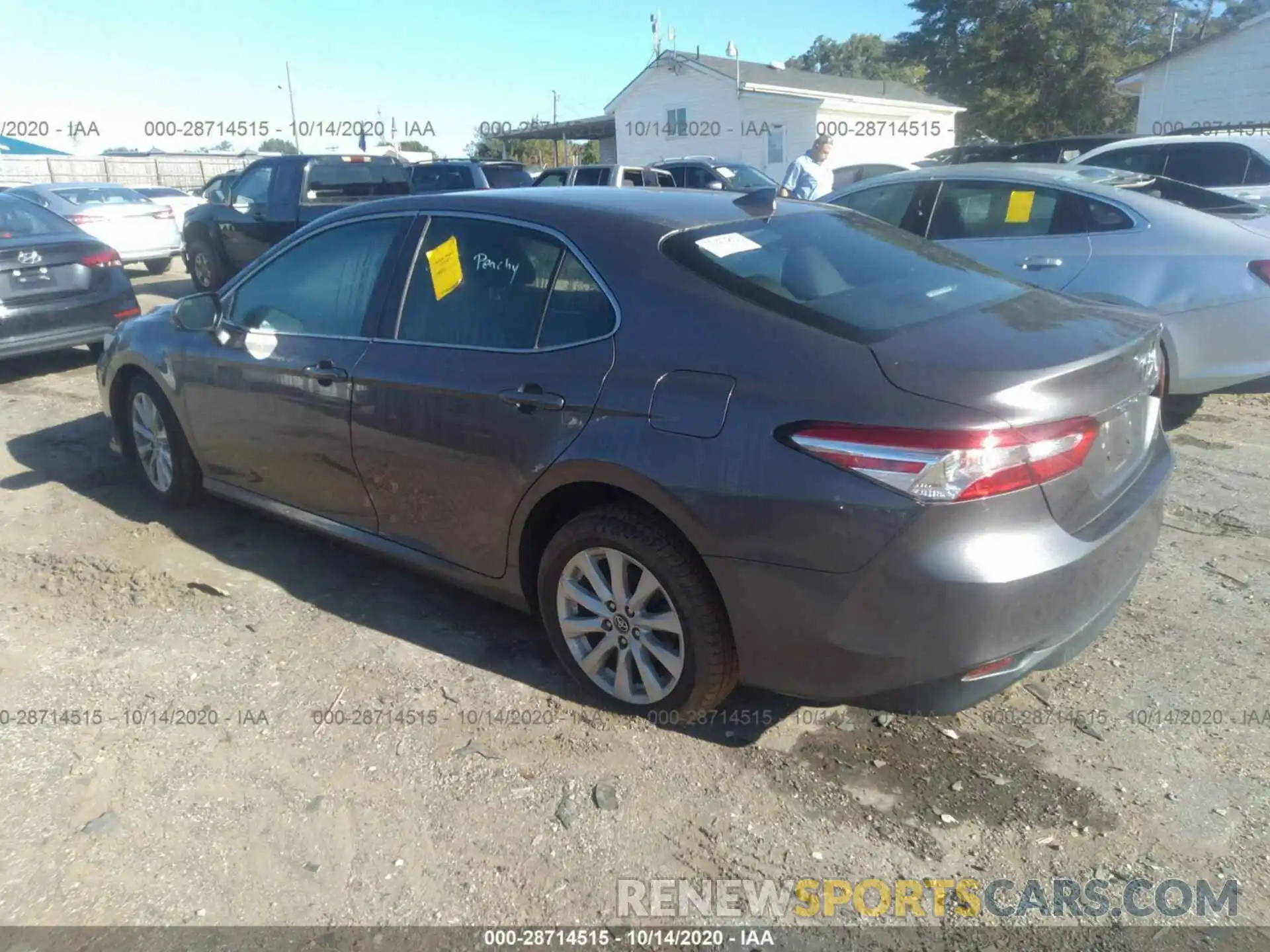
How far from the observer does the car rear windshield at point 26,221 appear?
7992 mm

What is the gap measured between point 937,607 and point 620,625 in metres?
1.06

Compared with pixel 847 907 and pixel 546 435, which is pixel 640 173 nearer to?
pixel 546 435

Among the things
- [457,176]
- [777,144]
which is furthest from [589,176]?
[777,144]

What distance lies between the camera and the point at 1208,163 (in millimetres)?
9844

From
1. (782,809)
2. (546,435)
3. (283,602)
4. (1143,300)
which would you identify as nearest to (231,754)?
(283,602)

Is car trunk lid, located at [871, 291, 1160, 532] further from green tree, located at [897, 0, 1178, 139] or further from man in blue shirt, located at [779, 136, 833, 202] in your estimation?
green tree, located at [897, 0, 1178, 139]

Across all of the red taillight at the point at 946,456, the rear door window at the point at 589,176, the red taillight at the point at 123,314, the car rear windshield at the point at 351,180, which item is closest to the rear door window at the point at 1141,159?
the rear door window at the point at 589,176

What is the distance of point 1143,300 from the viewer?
18.4ft

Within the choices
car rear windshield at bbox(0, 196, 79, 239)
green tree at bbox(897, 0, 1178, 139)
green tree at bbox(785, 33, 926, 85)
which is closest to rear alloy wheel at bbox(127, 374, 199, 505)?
car rear windshield at bbox(0, 196, 79, 239)

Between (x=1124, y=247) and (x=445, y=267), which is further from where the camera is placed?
(x=1124, y=247)

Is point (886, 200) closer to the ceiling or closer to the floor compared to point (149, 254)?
closer to the ceiling

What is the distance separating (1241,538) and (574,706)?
320 cm

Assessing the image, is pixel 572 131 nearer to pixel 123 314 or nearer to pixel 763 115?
pixel 763 115

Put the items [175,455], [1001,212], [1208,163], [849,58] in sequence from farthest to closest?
[849,58] → [1208,163] → [1001,212] → [175,455]
